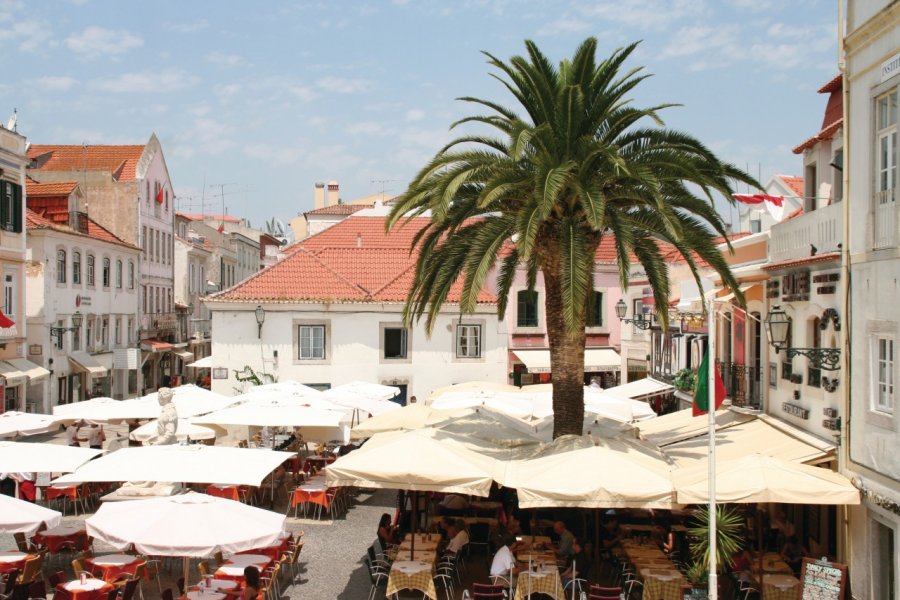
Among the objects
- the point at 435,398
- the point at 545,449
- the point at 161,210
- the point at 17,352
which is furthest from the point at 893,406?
the point at 161,210

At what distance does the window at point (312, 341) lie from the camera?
3325cm

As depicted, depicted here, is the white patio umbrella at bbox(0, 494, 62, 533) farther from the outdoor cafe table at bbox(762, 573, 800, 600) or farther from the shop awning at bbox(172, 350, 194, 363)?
the shop awning at bbox(172, 350, 194, 363)

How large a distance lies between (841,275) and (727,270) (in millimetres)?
1826

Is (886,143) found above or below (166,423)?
above

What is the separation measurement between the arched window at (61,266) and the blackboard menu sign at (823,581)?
35.7m

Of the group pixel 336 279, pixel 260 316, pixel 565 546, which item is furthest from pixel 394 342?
pixel 565 546

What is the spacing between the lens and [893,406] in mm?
13031

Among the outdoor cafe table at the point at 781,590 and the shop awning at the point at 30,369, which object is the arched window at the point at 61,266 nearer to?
the shop awning at the point at 30,369

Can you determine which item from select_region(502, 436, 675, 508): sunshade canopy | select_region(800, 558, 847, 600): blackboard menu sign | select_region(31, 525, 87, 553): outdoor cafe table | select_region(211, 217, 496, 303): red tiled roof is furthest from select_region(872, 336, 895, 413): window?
select_region(211, 217, 496, 303): red tiled roof

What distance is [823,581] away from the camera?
523 inches

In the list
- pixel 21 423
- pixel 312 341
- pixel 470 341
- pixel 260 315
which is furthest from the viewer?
pixel 470 341

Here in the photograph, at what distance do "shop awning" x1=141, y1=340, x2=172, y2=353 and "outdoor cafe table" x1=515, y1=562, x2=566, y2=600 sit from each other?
42.0m

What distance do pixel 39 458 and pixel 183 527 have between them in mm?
5737

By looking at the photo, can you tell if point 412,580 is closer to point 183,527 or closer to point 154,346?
point 183,527
